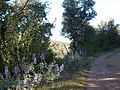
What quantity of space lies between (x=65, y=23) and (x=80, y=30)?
252 cm

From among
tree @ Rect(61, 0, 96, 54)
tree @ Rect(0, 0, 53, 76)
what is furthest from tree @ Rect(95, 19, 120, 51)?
tree @ Rect(0, 0, 53, 76)

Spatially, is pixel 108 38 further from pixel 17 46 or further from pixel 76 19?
pixel 17 46

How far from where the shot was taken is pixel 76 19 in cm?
4469

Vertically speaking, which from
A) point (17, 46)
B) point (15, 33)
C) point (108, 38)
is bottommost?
point (17, 46)

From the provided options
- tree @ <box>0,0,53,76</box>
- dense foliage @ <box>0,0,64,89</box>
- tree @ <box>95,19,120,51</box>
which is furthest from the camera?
tree @ <box>95,19,120,51</box>

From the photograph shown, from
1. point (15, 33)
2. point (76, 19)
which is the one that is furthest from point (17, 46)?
point (76, 19)

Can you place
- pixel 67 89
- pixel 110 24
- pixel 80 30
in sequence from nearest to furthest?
pixel 67 89 → pixel 80 30 → pixel 110 24

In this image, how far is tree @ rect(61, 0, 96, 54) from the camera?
44.2 meters

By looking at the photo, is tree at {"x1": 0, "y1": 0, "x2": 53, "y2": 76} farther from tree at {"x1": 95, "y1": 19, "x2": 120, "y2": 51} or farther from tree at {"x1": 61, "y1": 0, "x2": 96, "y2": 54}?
tree at {"x1": 95, "y1": 19, "x2": 120, "y2": 51}

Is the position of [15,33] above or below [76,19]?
below

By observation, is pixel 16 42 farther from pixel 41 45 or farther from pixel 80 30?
pixel 80 30

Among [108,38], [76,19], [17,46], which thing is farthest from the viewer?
[108,38]

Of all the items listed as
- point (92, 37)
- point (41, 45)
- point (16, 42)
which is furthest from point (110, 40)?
point (16, 42)

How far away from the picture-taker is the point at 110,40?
59000 millimetres
